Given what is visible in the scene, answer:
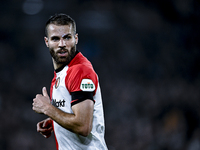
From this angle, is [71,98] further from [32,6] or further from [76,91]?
[32,6]

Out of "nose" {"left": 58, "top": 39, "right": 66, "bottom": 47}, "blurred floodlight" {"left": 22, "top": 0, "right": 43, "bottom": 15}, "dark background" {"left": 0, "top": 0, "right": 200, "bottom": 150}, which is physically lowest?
"dark background" {"left": 0, "top": 0, "right": 200, "bottom": 150}

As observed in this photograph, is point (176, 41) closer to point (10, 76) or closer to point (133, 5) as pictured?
point (133, 5)

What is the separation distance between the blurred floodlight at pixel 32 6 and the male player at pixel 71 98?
207 inches

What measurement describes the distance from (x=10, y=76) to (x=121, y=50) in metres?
3.33

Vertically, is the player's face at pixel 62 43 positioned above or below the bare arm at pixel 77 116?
above

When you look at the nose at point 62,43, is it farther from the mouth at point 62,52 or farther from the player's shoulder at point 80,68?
the player's shoulder at point 80,68

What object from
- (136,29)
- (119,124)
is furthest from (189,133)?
(136,29)

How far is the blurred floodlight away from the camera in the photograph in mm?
7018

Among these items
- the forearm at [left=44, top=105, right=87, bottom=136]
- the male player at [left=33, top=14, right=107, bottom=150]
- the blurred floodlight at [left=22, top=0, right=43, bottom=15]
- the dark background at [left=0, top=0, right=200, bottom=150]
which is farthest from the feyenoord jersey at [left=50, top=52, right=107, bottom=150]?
the blurred floodlight at [left=22, top=0, right=43, bottom=15]

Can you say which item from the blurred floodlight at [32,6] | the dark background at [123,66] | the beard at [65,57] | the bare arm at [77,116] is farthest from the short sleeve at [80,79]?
the blurred floodlight at [32,6]

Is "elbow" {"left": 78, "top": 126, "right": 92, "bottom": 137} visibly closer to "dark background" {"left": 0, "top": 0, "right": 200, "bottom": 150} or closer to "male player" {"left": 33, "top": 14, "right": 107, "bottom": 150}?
"male player" {"left": 33, "top": 14, "right": 107, "bottom": 150}

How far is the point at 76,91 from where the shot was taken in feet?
6.04

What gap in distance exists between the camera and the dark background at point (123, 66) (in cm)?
667

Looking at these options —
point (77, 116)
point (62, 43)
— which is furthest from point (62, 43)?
point (77, 116)
